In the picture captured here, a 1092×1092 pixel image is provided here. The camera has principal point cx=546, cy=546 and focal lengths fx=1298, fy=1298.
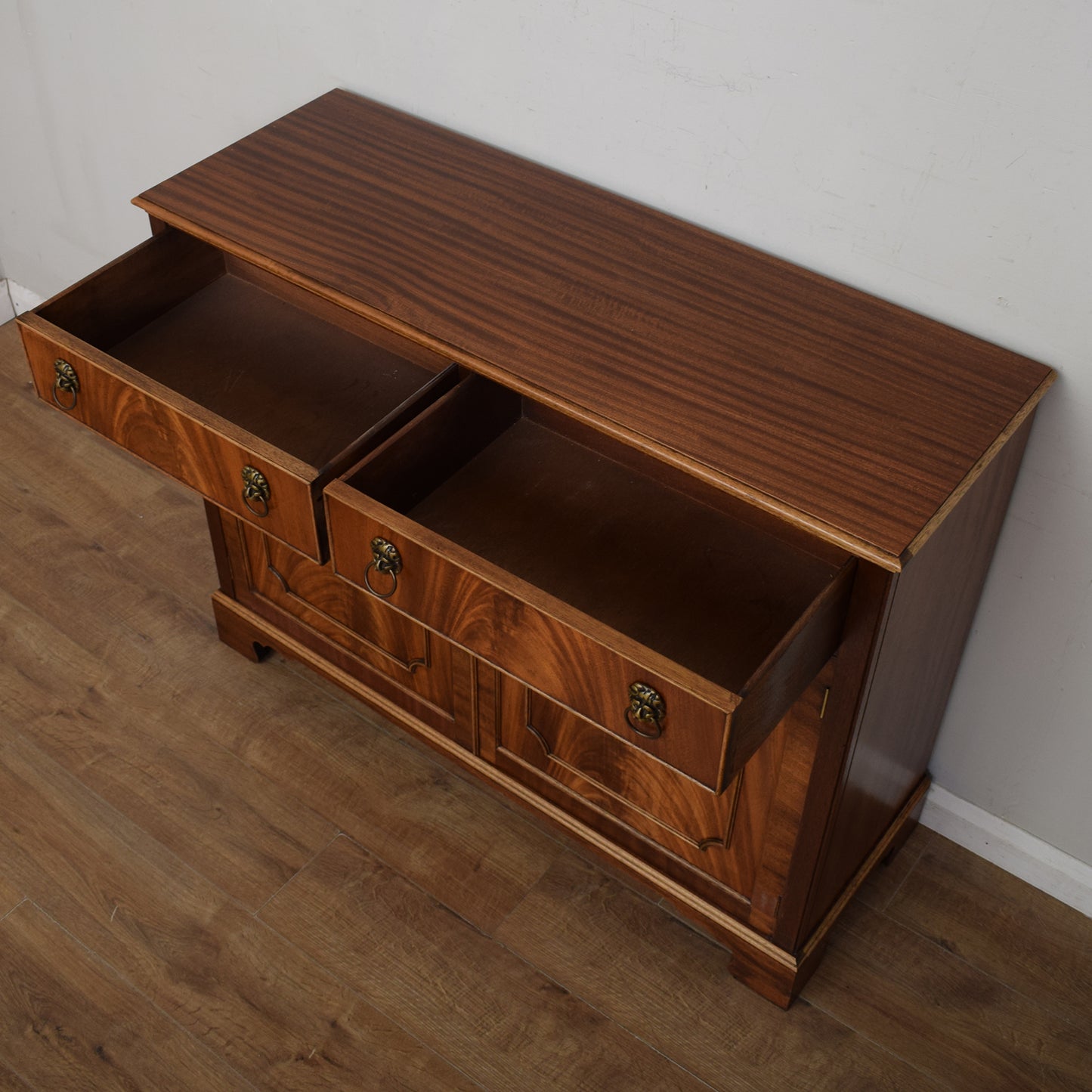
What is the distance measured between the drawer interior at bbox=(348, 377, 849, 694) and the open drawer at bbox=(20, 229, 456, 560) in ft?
0.21

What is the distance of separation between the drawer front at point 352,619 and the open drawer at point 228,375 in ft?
0.89

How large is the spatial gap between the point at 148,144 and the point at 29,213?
48 cm

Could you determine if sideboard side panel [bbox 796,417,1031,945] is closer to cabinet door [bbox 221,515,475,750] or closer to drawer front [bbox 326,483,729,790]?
drawer front [bbox 326,483,729,790]

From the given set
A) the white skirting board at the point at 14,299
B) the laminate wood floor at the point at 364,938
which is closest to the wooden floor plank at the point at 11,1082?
the laminate wood floor at the point at 364,938

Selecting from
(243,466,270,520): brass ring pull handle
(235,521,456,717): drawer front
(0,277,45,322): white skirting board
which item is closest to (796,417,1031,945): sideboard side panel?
→ (235,521,456,717): drawer front

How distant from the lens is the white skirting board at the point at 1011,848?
1.77m

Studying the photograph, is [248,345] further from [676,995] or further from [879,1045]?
[879,1045]

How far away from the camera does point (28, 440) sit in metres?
2.42

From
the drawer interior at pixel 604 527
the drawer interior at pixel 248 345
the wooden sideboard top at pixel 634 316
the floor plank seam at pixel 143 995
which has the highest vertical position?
the wooden sideboard top at pixel 634 316

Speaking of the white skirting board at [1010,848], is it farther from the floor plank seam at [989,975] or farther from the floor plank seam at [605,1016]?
the floor plank seam at [605,1016]

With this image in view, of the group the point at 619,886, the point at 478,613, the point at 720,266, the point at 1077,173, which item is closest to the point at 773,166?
the point at 720,266

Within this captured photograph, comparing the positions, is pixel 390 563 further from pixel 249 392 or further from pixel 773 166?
pixel 773 166

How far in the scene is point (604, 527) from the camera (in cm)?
142

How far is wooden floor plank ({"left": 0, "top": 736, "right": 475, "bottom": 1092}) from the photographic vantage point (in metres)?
1.59
